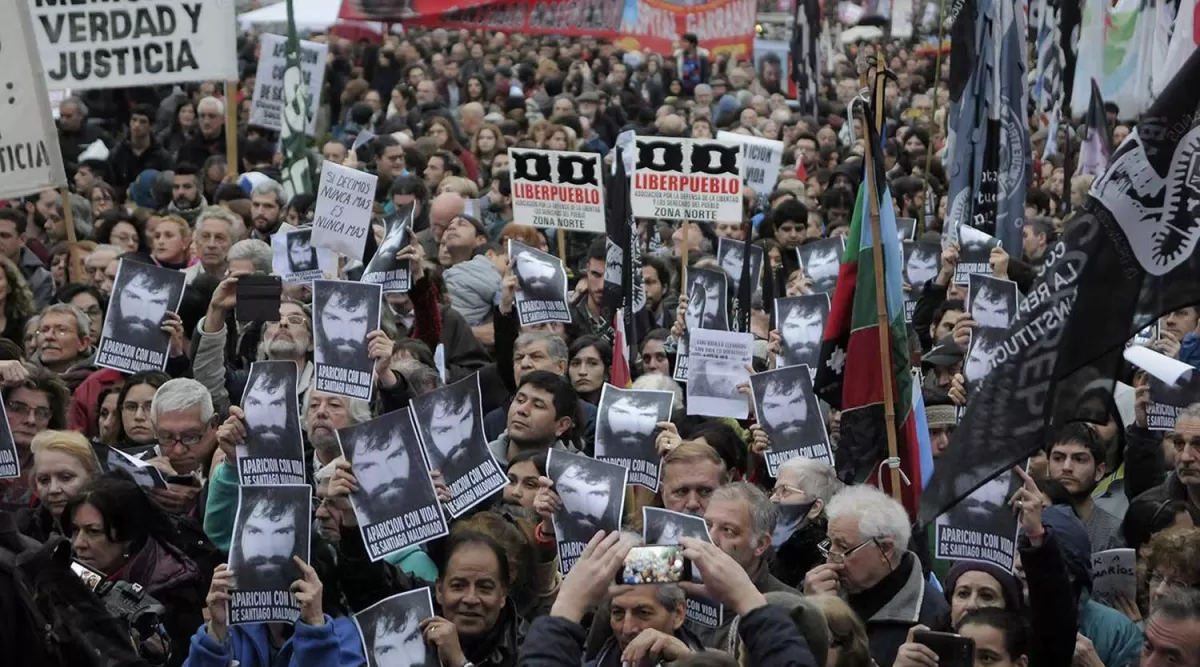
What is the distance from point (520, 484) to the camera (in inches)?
274

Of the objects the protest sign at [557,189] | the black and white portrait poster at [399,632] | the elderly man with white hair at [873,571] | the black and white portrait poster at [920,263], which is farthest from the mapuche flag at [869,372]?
the protest sign at [557,189]

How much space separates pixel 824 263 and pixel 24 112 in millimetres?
4061

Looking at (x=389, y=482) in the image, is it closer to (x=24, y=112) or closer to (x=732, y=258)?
(x=24, y=112)

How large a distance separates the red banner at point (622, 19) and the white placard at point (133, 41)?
15.5 meters

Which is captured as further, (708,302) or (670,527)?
(708,302)

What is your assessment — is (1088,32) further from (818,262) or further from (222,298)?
(222,298)

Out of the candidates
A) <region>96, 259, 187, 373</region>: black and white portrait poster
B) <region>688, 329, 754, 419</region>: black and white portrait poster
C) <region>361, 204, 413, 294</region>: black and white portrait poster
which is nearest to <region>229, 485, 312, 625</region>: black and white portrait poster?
<region>96, 259, 187, 373</region>: black and white portrait poster

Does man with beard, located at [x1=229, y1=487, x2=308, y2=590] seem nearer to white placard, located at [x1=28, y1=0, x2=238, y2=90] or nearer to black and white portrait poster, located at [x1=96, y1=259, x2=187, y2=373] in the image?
black and white portrait poster, located at [x1=96, y1=259, x2=187, y2=373]

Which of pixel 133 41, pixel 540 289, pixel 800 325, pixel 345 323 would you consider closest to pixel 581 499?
pixel 345 323

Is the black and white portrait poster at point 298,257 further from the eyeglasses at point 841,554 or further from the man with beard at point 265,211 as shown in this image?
the eyeglasses at point 841,554

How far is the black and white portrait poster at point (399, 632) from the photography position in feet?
18.2

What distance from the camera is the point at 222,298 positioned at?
8914 mm

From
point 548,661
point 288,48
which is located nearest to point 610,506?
point 548,661

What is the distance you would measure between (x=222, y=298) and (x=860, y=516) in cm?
391
